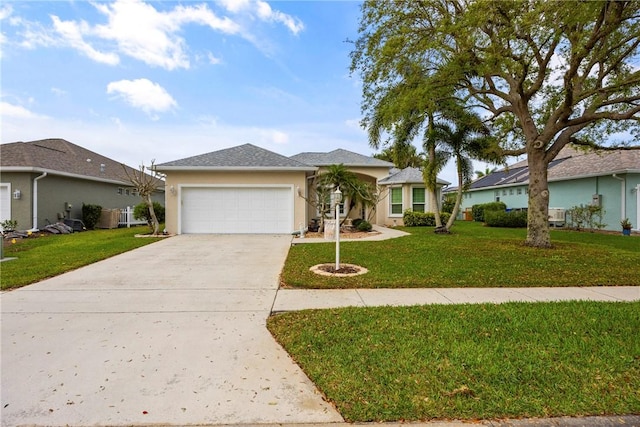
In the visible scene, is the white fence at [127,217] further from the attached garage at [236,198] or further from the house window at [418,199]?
the house window at [418,199]

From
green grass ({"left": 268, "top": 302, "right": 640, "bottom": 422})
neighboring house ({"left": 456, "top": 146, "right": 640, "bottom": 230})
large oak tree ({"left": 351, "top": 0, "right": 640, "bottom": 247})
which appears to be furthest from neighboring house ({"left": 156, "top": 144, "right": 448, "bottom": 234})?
green grass ({"left": 268, "top": 302, "right": 640, "bottom": 422})

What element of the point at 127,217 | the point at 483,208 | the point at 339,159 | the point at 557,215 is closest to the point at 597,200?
the point at 557,215

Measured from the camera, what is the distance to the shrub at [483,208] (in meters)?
21.7

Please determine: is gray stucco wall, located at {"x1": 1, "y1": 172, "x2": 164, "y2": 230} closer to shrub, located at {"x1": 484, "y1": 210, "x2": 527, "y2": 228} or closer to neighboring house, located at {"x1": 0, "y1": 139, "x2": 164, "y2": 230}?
neighboring house, located at {"x1": 0, "y1": 139, "x2": 164, "y2": 230}

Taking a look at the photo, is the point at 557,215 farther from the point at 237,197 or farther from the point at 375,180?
the point at 237,197

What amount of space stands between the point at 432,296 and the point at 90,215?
18035 millimetres

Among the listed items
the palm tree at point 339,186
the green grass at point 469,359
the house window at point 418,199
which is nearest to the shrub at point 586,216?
the house window at point 418,199

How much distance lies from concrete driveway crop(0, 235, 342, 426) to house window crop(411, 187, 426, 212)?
15301 millimetres

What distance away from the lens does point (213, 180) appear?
14.2m

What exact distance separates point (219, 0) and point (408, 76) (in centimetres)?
647

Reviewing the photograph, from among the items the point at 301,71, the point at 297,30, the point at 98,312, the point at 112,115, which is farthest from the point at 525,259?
the point at 112,115

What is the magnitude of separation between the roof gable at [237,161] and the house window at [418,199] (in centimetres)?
845

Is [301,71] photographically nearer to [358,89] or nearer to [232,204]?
[358,89]

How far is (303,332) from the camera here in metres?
3.87
